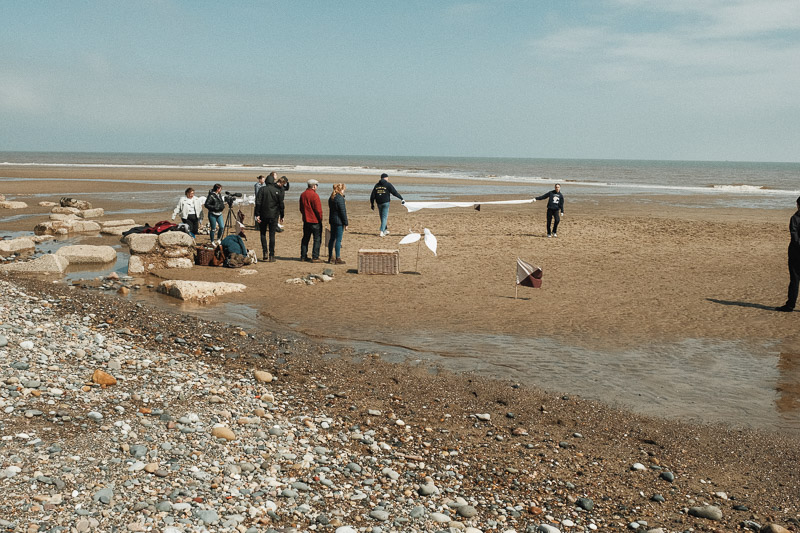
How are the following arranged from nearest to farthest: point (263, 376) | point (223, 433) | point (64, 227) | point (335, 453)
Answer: point (335, 453), point (223, 433), point (263, 376), point (64, 227)

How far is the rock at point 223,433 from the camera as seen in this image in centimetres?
588

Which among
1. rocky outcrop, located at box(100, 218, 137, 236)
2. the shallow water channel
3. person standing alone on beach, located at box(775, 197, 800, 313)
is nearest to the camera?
the shallow water channel

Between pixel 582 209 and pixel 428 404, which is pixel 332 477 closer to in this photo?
pixel 428 404

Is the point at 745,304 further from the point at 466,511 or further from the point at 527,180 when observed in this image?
the point at 527,180

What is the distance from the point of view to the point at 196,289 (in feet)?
38.6

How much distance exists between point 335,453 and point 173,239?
11.0m

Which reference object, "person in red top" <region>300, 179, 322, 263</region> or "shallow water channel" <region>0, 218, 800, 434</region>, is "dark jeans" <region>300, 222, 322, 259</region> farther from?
"shallow water channel" <region>0, 218, 800, 434</region>

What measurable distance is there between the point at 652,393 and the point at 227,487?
5.11m

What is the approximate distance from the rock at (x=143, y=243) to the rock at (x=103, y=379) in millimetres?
8594

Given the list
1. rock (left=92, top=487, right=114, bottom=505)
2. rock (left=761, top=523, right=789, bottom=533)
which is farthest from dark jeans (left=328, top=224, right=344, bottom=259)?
rock (left=761, top=523, right=789, bottom=533)

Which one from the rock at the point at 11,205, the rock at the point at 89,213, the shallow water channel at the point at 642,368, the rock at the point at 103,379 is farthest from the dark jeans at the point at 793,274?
the rock at the point at 11,205

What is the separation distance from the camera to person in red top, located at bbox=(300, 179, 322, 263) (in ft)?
48.4

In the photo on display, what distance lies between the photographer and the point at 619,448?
20.2ft

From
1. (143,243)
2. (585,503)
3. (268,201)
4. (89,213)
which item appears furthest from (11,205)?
(585,503)
